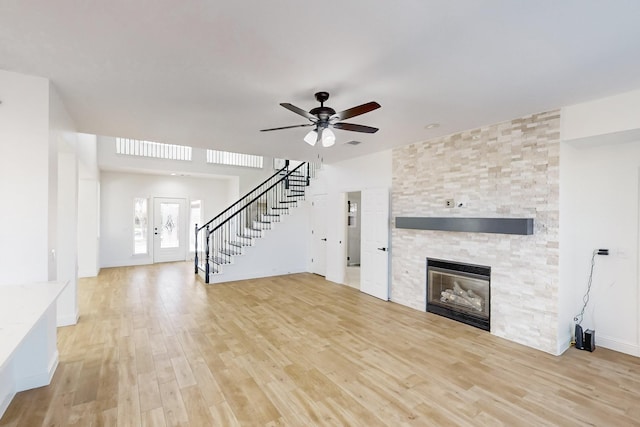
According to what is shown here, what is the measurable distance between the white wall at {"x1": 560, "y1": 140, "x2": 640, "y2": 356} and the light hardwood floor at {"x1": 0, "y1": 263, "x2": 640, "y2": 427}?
39 centimetres

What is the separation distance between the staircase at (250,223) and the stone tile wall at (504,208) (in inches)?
153

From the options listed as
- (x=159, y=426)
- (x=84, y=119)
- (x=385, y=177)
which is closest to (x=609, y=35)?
(x=385, y=177)

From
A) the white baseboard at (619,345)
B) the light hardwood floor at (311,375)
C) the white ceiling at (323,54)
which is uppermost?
the white ceiling at (323,54)

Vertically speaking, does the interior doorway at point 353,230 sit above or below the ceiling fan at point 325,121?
below

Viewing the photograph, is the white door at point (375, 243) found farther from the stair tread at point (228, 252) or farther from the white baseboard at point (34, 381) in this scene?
the white baseboard at point (34, 381)

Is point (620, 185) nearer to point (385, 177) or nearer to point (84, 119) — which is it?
point (385, 177)

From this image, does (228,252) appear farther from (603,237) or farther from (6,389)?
(603,237)

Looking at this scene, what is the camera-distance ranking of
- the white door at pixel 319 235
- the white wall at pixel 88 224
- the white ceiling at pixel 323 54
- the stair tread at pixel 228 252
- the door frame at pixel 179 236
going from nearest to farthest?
the white ceiling at pixel 323 54 → the white wall at pixel 88 224 → the stair tread at pixel 228 252 → the white door at pixel 319 235 → the door frame at pixel 179 236

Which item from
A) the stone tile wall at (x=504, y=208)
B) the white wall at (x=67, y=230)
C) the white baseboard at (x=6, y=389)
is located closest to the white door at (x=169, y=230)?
the white wall at (x=67, y=230)

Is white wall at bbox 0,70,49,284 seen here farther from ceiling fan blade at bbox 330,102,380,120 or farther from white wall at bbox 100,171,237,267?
white wall at bbox 100,171,237,267

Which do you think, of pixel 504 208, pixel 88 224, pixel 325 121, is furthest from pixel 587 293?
pixel 88 224

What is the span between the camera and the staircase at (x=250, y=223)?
712cm

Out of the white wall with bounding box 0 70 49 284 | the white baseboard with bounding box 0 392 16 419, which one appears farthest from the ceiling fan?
the white baseboard with bounding box 0 392 16 419

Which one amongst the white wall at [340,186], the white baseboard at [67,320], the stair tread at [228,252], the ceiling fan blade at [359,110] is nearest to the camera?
the ceiling fan blade at [359,110]
